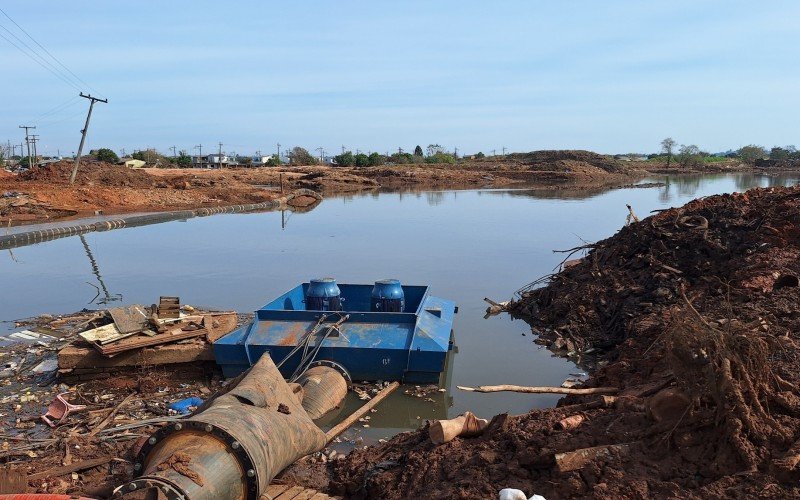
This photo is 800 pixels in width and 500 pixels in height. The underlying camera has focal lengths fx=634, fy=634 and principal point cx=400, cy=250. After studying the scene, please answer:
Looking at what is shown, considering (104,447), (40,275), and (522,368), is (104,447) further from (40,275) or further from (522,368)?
(40,275)

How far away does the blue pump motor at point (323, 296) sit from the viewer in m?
10.1

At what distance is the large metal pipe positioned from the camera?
3.96 meters

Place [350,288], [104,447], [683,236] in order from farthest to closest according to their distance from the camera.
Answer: [683,236], [350,288], [104,447]

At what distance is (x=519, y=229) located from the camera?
27.9m

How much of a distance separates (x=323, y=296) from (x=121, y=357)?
3055mm

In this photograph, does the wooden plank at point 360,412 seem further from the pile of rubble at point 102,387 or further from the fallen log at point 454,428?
the pile of rubble at point 102,387

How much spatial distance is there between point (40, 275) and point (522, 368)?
46.2 feet

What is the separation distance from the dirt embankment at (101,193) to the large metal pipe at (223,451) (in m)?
26.8

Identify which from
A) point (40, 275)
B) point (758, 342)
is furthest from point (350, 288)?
point (40, 275)

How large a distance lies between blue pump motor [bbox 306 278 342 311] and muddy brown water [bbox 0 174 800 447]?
7.01ft

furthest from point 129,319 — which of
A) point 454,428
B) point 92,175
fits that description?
point 92,175

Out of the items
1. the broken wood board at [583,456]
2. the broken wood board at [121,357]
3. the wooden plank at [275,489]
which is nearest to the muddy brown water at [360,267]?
the wooden plank at [275,489]

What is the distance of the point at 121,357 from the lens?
8758mm

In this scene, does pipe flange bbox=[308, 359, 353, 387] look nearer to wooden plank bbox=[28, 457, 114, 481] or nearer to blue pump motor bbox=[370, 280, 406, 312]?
blue pump motor bbox=[370, 280, 406, 312]
